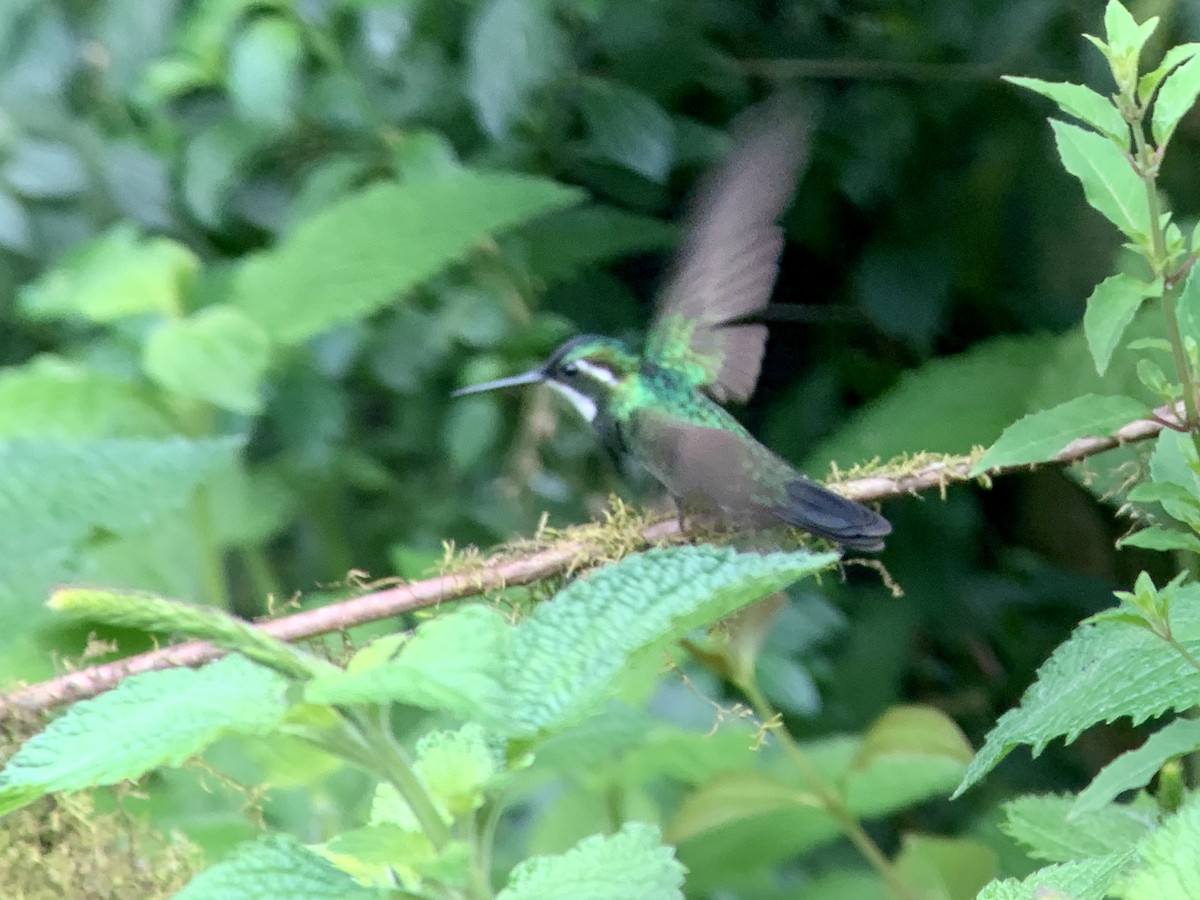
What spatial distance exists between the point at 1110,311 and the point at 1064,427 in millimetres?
48

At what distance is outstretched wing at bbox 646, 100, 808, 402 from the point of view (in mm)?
850

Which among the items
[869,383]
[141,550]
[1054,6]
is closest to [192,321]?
[141,550]

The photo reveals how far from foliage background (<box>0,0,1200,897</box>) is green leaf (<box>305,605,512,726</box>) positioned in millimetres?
595

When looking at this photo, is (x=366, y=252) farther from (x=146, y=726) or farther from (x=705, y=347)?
(x=146, y=726)

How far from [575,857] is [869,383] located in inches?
37.7

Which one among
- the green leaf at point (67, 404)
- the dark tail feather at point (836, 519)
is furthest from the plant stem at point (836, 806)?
the green leaf at point (67, 404)

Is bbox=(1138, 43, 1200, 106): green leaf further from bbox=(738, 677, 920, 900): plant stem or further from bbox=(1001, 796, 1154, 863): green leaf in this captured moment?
bbox=(738, 677, 920, 900): plant stem

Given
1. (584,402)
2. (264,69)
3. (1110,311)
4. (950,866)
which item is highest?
(264,69)

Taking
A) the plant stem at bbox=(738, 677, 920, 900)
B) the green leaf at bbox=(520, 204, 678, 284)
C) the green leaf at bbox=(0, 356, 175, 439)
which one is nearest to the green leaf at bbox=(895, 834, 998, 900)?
the plant stem at bbox=(738, 677, 920, 900)

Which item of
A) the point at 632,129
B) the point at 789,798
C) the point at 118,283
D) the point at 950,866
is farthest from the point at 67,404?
the point at 950,866

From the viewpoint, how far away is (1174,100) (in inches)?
17.2

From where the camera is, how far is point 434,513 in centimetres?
134

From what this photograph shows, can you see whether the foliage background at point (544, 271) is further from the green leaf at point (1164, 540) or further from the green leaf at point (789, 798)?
the green leaf at point (1164, 540)

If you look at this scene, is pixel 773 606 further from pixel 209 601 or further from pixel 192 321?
pixel 192 321
